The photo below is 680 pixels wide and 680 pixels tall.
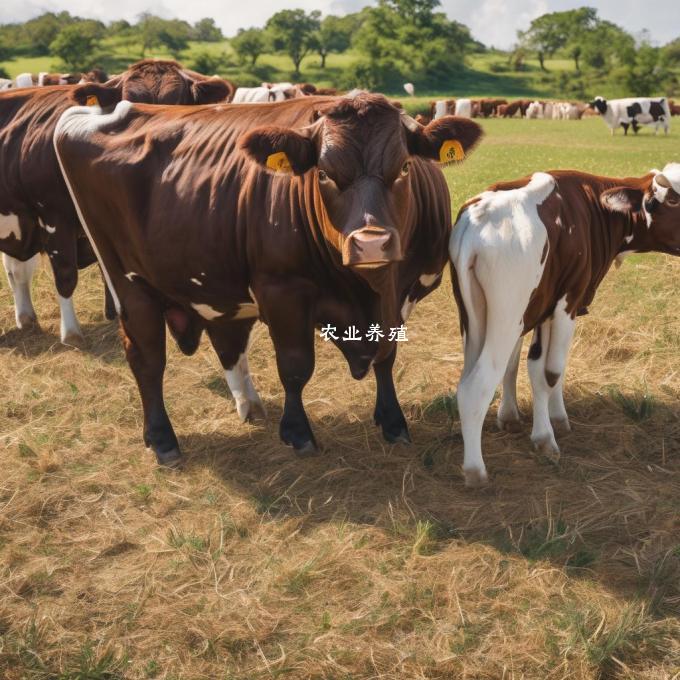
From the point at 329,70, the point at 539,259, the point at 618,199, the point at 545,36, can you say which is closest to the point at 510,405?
the point at 539,259

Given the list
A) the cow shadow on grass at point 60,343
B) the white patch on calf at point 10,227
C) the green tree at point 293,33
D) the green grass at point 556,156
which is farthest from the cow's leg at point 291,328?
the green tree at point 293,33

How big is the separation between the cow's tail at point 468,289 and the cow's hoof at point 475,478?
0.56 metres

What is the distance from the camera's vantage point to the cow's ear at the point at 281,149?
4133 millimetres

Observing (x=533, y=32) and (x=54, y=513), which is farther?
(x=533, y=32)

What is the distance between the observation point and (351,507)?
14.9 feet

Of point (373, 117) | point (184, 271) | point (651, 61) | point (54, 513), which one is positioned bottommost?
point (54, 513)

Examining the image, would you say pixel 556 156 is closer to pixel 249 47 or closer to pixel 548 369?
pixel 548 369

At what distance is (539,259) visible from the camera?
431 centimetres

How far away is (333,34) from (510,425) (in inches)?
4666

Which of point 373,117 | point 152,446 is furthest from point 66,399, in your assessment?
point 373,117

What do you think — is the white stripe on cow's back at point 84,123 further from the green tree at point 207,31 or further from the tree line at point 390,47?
the green tree at point 207,31

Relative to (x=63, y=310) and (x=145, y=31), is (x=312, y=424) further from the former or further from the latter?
(x=145, y=31)

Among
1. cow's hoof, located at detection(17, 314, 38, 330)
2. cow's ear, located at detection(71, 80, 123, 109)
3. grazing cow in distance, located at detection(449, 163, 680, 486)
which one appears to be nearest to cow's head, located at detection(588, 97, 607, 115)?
cow's ear, located at detection(71, 80, 123, 109)

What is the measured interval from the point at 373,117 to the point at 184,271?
1516mm
